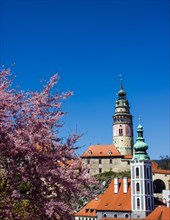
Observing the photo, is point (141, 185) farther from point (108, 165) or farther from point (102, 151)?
point (102, 151)

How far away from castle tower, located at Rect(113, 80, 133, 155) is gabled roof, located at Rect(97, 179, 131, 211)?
27.6m

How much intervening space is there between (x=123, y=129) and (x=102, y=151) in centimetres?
806

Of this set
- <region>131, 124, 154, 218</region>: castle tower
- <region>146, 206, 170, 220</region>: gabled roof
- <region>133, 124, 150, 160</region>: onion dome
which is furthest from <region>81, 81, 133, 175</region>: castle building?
<region>146, 206, 170, 220</region>: gabled roof

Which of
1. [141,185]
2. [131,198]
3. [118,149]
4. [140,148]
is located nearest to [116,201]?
[131,198]

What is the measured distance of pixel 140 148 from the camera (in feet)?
212

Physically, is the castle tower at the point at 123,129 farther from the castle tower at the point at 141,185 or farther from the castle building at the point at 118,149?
the castle tower at the point at 141,185

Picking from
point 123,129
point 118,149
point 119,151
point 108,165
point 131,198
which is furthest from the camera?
point 123,129

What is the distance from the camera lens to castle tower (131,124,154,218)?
2306 inches

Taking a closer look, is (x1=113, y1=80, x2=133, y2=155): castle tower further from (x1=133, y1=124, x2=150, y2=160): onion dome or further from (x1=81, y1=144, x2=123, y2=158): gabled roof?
(x1=133, y1=124, x2=150, y2=160): onion dome

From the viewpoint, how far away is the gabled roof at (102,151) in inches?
3437

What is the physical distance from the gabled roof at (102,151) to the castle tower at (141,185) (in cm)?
2288

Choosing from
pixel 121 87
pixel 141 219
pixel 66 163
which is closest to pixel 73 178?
pixel 66 163

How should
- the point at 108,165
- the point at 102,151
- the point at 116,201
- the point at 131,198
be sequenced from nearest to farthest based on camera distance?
the point at 131,198
the point at 116,201
the point at 108,165
the point at 102,151

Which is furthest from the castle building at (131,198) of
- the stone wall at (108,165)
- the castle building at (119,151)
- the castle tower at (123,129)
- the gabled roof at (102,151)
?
the castle tower at (123,129)
